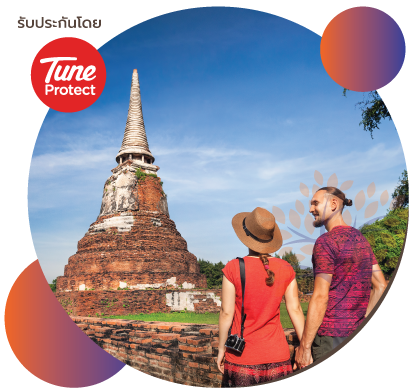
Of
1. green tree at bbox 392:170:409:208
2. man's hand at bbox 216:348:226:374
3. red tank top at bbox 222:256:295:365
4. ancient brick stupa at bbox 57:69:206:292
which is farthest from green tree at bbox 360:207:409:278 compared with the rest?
ancient brick stupa at bbox 57:69:206:292

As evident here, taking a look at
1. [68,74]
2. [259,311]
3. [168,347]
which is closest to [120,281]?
[168,347]

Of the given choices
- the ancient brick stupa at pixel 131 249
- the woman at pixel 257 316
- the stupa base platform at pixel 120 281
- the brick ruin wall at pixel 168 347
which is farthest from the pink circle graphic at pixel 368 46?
the stupa base platform at pixel 120 281

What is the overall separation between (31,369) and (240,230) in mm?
3845

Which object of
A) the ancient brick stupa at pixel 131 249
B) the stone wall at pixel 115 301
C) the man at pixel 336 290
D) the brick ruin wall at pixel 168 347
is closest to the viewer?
the man at pixel 336 290

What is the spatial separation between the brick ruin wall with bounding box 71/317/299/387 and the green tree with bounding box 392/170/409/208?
1992mm

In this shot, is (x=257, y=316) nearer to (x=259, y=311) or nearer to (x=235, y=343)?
(x=259, y=311)

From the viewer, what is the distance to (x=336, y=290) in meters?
3.43

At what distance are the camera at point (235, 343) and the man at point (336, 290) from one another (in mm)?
688

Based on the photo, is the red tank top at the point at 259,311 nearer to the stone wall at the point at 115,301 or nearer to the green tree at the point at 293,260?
the green tree at the point at 293,260

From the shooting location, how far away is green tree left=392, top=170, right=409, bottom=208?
3.80 m

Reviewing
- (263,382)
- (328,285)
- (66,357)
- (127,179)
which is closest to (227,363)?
(263,382)

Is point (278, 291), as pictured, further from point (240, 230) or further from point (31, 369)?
point (31, 369)

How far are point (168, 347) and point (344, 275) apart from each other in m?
2.84

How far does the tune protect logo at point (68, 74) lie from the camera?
16.2 ft
